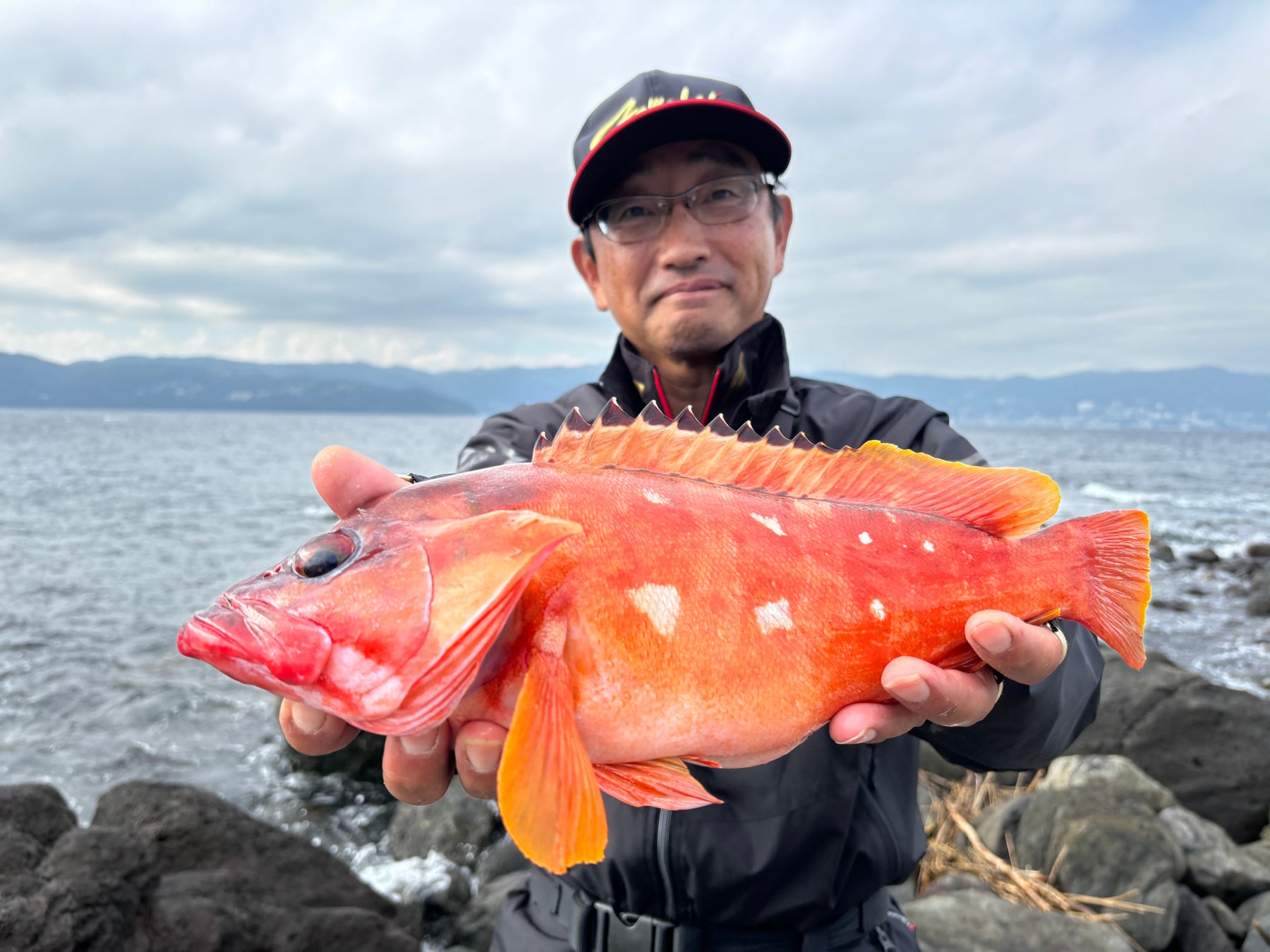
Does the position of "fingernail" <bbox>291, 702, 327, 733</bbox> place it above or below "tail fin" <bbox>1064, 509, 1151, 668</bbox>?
below

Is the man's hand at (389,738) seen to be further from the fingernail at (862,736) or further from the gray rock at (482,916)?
the gray rock at (482,916)

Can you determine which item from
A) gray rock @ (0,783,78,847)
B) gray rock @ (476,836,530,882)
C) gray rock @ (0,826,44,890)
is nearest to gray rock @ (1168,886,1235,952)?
gray rock @ (476,836,530,882)

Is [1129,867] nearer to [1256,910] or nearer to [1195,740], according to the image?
[1256,910]

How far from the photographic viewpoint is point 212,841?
4.88 m

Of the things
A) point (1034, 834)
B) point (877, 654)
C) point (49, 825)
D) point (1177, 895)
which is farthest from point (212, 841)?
point (1177, 895)

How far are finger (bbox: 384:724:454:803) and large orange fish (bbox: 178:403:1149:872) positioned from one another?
19 cm

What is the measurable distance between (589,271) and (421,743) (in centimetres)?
307

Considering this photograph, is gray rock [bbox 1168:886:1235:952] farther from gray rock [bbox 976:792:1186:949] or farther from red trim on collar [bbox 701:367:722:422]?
red trim on collar [bbox 701:367:722:422]

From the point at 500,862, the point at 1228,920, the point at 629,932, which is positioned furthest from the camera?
the point at 500,862

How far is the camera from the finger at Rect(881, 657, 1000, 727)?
2.07m

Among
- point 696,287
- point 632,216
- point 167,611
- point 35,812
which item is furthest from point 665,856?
point 167,611

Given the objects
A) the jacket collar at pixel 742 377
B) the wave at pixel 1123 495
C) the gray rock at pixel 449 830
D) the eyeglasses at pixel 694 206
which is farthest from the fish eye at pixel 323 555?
the wave at pixel 1123 495

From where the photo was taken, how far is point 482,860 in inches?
297

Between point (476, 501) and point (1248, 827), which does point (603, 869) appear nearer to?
point (476, 501)
